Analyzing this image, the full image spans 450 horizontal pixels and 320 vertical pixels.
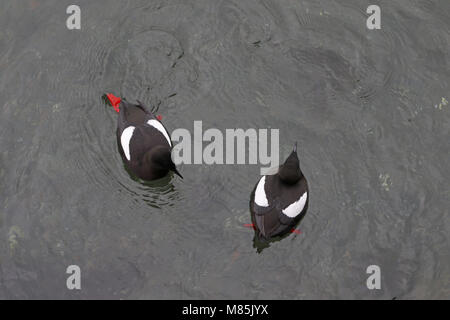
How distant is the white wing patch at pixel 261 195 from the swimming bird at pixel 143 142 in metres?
1.29

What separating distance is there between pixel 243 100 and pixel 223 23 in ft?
5.37

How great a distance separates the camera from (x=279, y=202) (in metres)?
7.61

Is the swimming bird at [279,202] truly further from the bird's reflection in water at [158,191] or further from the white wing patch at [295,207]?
the bird's reflection in water at [158,191]

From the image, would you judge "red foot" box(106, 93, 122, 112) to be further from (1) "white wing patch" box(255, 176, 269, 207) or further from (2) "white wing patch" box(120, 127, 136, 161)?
(1) "white wing patch" box(255, 176, 269, 207)

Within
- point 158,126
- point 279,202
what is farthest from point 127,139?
point 279,202

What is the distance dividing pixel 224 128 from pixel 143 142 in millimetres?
1573

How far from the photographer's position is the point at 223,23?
958 centimetres

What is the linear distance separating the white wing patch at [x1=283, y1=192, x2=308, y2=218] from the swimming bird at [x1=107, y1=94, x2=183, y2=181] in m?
1.85

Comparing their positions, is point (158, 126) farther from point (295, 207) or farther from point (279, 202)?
point (295, 207)

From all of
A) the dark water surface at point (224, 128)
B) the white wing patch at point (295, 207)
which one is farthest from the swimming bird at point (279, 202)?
the dark water surface at point (224, 128)

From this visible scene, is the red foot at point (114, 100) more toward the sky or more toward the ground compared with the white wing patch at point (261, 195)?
more toward the sky

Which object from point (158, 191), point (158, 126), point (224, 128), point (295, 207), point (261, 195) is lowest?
point (295, 207)

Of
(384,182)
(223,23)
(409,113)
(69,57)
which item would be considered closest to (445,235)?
(384,182)

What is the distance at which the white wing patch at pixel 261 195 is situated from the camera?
7672mm
